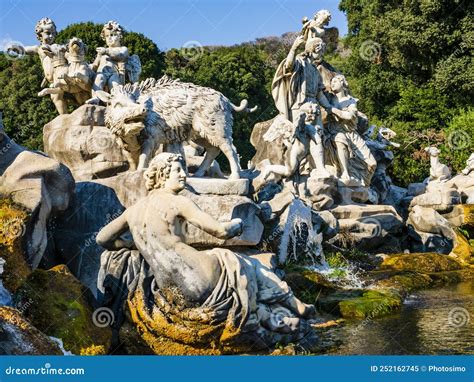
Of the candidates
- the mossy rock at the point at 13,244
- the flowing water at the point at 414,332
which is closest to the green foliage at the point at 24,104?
the mossy rock at the point at 13,244

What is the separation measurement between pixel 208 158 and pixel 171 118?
34.1 inches

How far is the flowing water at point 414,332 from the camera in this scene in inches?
229

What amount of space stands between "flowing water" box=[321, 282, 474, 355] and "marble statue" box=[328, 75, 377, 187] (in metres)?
6.35

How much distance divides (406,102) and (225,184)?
756 inches

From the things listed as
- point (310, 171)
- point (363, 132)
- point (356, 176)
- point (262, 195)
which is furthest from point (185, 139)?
point (363, 132)

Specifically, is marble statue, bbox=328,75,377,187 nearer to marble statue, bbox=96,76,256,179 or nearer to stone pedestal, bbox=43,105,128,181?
stone pedestal, bbox=43,105,128,181

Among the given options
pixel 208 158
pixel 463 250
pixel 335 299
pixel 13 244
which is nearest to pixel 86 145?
pixel 208 158

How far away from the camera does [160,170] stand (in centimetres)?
528

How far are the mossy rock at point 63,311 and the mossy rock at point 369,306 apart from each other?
128 inches

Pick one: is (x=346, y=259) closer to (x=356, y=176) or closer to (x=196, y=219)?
(x=356, y=176)

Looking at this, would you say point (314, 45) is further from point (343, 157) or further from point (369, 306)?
point (369, 306)

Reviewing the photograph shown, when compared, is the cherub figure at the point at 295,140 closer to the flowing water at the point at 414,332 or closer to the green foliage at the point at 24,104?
the flowing water at the point at 414,332

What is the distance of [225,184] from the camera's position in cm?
811

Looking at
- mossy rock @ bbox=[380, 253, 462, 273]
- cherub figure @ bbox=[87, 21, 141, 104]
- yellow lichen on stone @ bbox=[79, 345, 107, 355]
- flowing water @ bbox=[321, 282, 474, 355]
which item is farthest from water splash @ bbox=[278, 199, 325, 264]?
yellow lichen on stone @ bbox=[79, 345, 107, 355]
